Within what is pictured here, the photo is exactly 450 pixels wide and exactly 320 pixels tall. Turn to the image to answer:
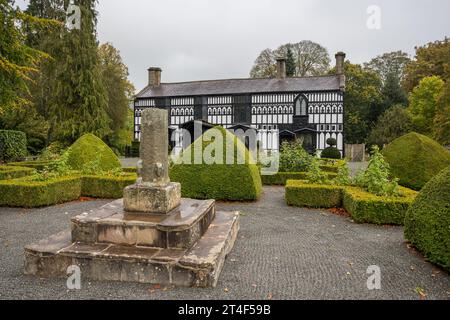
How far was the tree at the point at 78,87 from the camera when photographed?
26.0 metres

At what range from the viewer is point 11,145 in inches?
838

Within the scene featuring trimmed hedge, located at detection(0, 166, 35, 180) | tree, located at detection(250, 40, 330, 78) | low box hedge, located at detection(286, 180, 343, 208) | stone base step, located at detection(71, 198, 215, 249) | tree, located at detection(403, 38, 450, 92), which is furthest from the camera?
tree, located at detection(250, 40, 330, 78)

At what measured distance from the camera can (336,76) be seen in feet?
105

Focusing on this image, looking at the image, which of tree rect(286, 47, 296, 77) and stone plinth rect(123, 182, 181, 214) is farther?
tree rect(286, 47, 296, 77)

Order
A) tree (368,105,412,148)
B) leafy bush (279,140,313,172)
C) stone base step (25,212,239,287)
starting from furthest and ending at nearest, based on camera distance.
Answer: tree (368,105,412,148) → leafy bush (279,140,313,172) → stone base step (25,212,239,287)

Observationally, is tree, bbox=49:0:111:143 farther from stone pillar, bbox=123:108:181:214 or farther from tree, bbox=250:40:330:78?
tree, bbox=250:40:330:78

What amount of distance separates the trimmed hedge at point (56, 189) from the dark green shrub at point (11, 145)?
537 inches

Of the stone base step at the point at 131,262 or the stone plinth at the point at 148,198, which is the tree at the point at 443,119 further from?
the stone base step at the point at 131,262

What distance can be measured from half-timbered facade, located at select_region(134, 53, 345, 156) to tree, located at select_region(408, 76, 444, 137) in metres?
8.04

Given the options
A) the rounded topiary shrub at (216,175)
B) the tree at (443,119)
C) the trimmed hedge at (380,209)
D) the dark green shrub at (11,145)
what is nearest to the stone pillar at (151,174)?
the rounded topiary shrub at (216,175)

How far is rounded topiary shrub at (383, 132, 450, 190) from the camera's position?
11.0 meters

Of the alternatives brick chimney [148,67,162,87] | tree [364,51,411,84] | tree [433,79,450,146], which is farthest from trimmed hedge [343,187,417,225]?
tree [364,51,411,84]

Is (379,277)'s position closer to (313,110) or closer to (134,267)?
(134,267)

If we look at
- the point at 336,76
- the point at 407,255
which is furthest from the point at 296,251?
the point at 336,76
